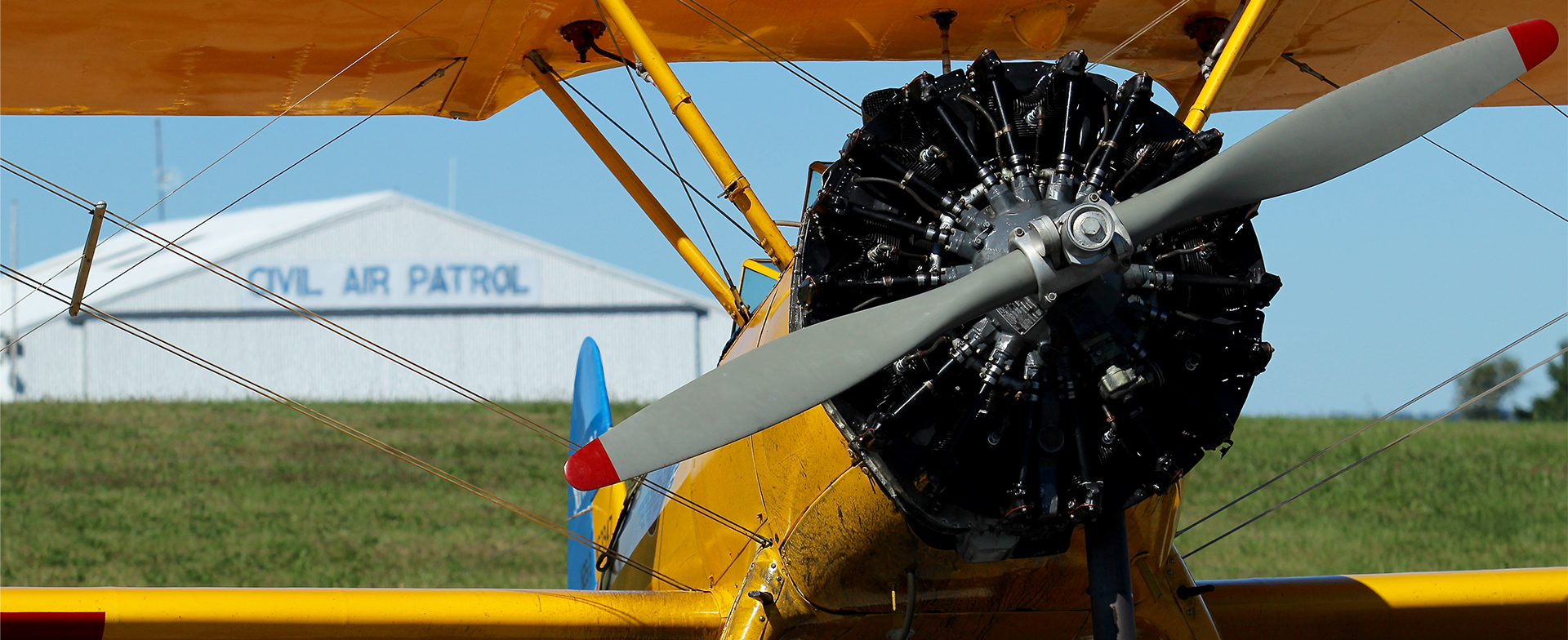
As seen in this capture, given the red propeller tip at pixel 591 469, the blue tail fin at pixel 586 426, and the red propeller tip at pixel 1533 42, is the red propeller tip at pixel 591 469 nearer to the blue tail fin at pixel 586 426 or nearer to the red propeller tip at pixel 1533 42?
the red propeller tip at pixel 1533 42

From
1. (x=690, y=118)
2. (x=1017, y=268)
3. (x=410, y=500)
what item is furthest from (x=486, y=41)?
(x=410, y=500)

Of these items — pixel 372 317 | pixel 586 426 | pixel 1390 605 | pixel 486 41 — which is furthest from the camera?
pixel 372 317

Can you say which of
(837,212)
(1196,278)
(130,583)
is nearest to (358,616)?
(837,212)

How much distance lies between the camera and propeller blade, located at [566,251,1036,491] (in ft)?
11.6

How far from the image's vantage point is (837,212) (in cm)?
383

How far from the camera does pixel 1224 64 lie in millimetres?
4609

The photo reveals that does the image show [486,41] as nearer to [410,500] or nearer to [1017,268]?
[1017,268]

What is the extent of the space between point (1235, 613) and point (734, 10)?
3290 mm

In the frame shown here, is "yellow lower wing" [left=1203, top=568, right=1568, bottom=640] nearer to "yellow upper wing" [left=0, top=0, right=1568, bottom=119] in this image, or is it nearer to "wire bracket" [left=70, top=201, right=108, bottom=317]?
"yellow upper wing" [left=0, top=0, right=1568, bottom=119]

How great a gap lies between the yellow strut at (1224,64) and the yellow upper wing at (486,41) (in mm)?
1487

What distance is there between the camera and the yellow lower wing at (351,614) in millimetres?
4543

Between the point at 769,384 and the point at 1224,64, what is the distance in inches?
79.1

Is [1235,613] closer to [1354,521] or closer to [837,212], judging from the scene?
[837,212]

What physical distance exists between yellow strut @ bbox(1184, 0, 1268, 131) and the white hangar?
2801 cm
